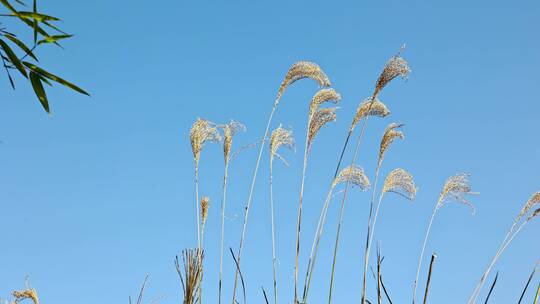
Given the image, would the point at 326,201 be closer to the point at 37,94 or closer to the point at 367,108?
the point at 367,108

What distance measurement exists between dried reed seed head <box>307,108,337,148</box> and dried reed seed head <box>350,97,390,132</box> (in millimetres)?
156

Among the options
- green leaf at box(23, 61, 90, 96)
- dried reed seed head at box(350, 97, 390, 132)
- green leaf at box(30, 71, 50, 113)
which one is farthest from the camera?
dried reed seed head at box(350, 97, 390, 132)

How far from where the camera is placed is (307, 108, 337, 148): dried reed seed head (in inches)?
165

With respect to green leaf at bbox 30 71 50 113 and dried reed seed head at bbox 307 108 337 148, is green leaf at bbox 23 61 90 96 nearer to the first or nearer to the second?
green leaf at bbox 30 71 50 113

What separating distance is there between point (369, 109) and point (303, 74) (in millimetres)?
436

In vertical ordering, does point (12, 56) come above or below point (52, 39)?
below

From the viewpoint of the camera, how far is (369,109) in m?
4.08

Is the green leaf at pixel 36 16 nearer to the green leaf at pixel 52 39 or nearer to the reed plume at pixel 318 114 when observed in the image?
the green leaf at pixel 52 39

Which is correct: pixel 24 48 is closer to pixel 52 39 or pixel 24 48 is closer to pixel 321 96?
pixel 52 39

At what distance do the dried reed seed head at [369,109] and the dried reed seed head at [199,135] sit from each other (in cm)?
85

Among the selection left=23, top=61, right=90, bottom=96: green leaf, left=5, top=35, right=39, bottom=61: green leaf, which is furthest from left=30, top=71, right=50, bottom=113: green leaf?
left=5, top=35, right=39, bottom=61: green leaf

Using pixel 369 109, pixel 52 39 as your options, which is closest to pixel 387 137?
pixel 369 109

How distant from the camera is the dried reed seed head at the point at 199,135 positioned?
4.32m

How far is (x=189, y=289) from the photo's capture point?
2701mm
